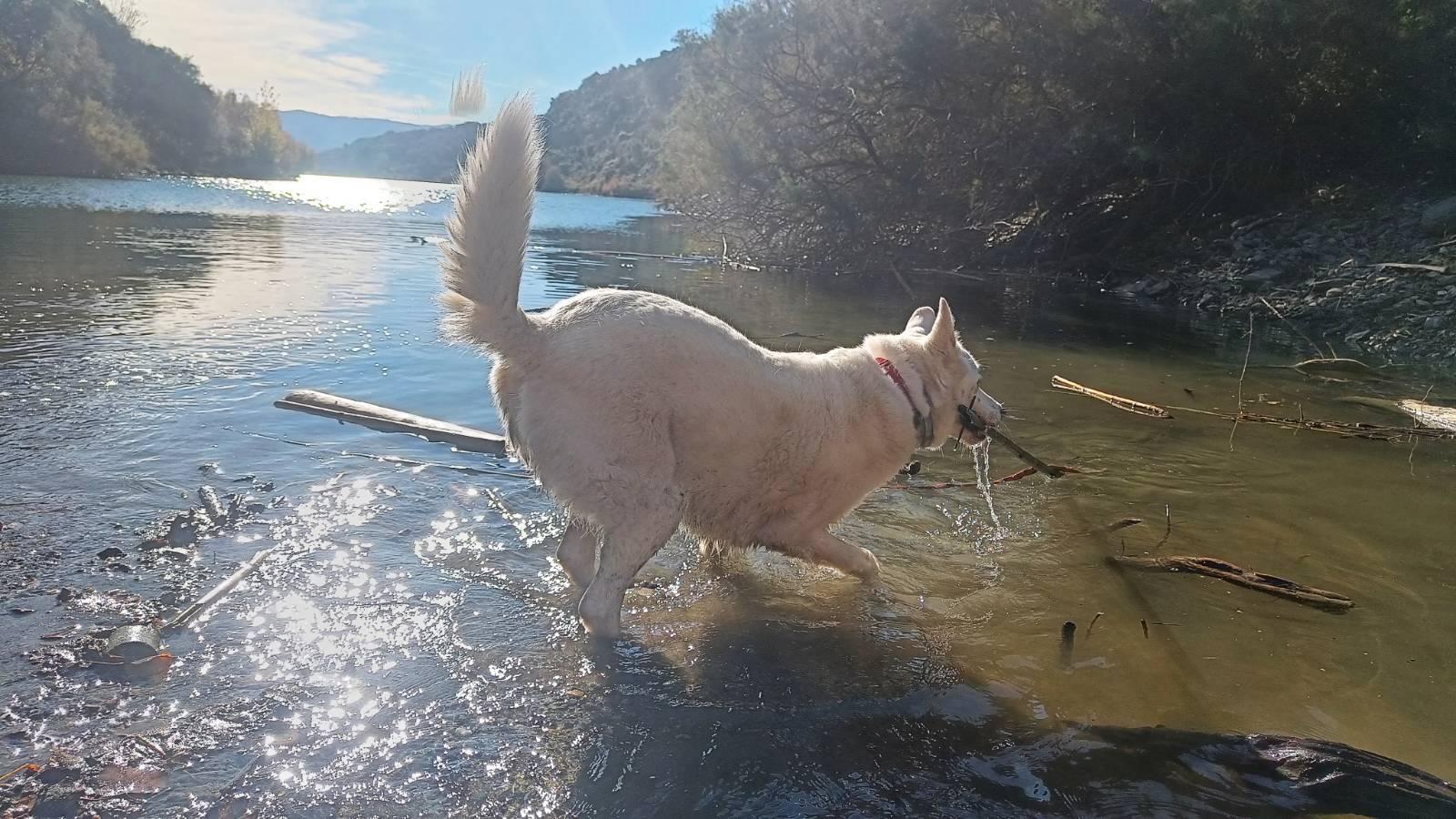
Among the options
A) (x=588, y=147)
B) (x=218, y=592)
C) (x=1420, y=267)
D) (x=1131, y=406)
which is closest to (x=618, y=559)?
(x=218, y=592)

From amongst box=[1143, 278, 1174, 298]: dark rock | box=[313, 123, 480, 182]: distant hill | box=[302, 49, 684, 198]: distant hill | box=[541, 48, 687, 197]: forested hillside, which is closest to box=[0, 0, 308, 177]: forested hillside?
box=[302, 49, 684, 198]: distant hill

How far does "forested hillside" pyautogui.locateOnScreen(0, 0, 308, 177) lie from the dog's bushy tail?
63.9 meters

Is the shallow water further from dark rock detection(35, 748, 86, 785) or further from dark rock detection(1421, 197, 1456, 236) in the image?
dark rock detection(1421, 197, 1456, 236)

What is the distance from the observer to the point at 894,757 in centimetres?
361

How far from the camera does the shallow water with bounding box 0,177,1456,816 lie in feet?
11.0

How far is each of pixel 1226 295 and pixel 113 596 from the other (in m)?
21.3

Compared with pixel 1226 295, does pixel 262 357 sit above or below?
below

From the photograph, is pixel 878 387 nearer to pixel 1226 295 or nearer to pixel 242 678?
pixel 242 678

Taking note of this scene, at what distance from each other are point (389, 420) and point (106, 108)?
250 feet

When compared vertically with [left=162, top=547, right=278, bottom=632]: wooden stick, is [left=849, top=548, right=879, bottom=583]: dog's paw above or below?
above

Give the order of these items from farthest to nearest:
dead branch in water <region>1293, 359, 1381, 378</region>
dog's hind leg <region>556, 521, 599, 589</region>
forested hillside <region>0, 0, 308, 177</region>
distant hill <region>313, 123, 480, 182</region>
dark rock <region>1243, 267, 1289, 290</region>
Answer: distant hill <region>313, 123, 480, 182</region> < forested hillside <region>0, 0, 308, 177</region> < dark rock <region>1243, 267, 1289, 290</region> < dead branch in water <region>1293, 359, 1381, 378</region> < dog's hind leg <region>556, 521, 599, 589</region>

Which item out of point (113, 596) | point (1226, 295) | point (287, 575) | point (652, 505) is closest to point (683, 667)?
point (652, 505)

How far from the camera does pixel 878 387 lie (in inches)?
208

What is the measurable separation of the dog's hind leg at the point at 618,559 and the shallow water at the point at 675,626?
186 millimetres
